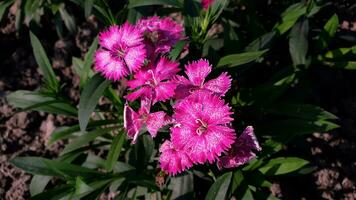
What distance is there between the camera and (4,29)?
10.1 ft

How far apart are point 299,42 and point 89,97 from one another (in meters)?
1.13

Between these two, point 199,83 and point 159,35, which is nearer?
point 199,83

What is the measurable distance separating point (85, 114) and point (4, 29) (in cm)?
144

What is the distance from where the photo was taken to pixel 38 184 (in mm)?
2355

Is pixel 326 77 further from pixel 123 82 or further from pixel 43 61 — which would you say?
pixel 43 61

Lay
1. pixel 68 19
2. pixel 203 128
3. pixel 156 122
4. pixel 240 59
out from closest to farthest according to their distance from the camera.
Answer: pixel 203 128
pixel 156 122
pixel 240 59
pixel 68 19

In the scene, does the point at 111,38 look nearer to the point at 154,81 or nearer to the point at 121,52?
the point at 121,52

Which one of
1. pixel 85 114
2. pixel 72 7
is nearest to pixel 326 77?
pixel 85 114

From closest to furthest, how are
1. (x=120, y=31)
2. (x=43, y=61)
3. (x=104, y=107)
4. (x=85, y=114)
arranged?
(x=120, y=31)
(x=85, y=114)
(x=43, y=61)
(x=104, y=107)

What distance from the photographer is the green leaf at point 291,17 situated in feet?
8.17

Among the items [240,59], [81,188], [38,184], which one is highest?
[240,59]

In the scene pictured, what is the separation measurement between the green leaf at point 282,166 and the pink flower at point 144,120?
735 millimetres

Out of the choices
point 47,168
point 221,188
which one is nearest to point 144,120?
point 221,188

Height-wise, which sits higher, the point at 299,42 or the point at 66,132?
the point at 299,42
